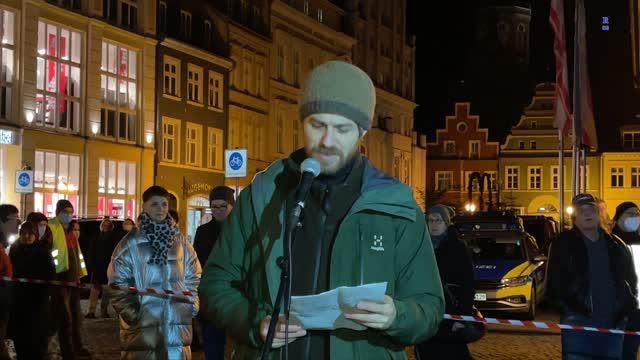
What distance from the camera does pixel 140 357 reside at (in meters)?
7.76

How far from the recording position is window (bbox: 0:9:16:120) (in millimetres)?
31859

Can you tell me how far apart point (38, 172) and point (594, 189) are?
5113 centimetres

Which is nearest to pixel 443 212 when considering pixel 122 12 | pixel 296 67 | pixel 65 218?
pixel 65 218

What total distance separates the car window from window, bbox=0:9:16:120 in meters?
16.9

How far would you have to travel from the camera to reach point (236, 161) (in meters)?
21.0

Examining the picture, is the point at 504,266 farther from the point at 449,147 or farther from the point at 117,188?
the point at 449,147

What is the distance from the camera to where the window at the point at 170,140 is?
1644 inches

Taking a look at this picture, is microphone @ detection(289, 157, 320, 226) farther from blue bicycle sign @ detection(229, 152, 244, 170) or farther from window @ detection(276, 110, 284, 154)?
window @ detection(276, 110, 284, 154)

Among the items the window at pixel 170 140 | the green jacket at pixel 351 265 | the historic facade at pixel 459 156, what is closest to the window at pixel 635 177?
the historic facade at pixel 459 156

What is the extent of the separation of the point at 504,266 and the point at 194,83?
2530cm

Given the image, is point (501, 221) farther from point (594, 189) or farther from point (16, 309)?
point (594, 189)

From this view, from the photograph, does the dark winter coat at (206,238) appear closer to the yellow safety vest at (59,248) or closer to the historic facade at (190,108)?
the yellow safety vest at (59,248)

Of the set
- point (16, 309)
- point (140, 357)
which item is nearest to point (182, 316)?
point (140, 357)

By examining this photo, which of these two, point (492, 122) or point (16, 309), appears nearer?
point (16, 309)
